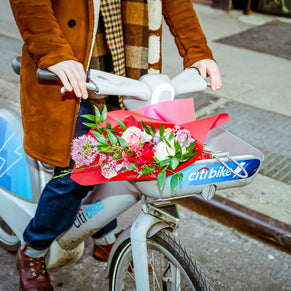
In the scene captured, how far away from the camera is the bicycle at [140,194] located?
5.90 feet

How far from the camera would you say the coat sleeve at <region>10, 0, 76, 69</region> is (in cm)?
198

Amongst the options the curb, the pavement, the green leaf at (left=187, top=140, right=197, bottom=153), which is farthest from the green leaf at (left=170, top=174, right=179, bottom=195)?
the curb

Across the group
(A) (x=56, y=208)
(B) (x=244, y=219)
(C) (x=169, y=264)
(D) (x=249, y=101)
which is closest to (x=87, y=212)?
(A) (x=56, y=208)

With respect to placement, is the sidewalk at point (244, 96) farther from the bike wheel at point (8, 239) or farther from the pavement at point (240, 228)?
the bike wheel at point (8, 239)

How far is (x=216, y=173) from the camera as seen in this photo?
179 cm

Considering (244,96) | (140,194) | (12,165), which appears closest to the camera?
(140,194)

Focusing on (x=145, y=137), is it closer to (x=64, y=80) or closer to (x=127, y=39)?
(x=64, y=80)

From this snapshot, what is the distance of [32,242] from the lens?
267 centimetres

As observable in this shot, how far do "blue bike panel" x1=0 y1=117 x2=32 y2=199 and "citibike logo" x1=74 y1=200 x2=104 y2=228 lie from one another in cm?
38

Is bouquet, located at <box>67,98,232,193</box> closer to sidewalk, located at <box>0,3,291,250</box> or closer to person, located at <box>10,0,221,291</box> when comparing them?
person, located at <box>10,0,221,291</box>

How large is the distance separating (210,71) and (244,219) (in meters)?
1.59

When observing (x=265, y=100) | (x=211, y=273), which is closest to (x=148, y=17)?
(x=211, y=273)

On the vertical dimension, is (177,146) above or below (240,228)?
above

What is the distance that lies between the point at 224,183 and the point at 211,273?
1412mm
